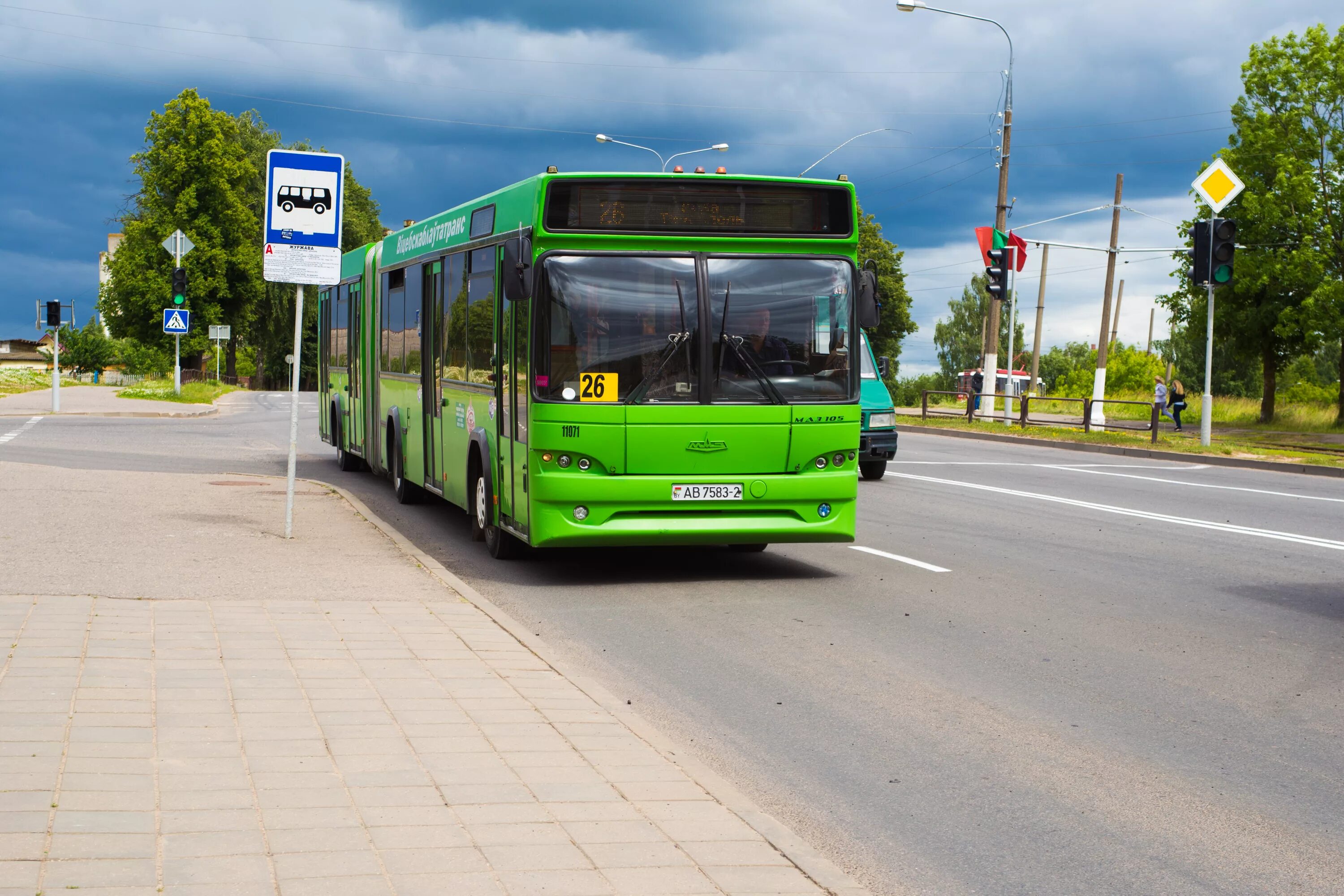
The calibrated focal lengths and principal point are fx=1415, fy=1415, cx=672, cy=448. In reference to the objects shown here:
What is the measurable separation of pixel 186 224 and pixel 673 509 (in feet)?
229

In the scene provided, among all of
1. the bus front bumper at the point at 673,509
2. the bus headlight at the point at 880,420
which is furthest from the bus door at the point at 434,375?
the bus headlight at the point at 880,420

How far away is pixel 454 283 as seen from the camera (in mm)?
12922

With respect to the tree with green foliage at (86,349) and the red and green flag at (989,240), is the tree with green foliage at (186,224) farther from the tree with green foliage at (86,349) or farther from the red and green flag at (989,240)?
the red and green flag at (989,240)

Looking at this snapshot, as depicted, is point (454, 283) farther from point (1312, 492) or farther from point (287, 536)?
point (1312, 492)

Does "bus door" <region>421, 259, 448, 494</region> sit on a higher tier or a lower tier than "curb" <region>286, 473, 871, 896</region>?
higher

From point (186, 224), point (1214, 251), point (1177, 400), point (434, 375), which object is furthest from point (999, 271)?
point (186, 224)

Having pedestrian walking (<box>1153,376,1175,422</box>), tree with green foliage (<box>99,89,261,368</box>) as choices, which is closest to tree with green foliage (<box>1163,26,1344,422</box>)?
pedestrian walking (<box>1153,376,1175,422</box>)

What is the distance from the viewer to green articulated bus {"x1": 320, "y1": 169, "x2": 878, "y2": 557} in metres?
10.2

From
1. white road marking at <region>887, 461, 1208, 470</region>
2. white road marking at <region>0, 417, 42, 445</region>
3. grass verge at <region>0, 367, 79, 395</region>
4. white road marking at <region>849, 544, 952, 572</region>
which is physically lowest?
grass verge at <region>0, 367, 79, 395</region>

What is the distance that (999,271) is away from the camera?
3569cm

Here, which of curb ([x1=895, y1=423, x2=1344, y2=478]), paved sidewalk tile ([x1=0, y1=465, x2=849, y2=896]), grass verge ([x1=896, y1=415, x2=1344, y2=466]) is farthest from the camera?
grass verge ([x1=896, y1=415, x2=1344, y2=466])

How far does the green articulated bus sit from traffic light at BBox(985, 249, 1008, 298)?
1010 inches

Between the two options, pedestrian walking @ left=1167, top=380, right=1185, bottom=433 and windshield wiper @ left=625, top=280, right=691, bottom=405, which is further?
pedestrian walking @ left=1167, top=380, right=1185, bottom=433

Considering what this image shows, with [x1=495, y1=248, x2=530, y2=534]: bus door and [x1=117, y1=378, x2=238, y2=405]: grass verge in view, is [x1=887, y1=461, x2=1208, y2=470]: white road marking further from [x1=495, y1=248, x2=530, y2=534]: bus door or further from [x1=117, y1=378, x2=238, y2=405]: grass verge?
[x1=117, y1=378, x2=238, y2=405]: grass verge
